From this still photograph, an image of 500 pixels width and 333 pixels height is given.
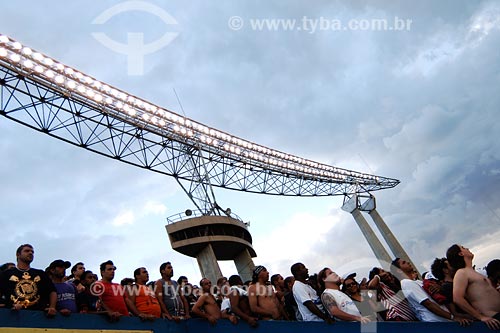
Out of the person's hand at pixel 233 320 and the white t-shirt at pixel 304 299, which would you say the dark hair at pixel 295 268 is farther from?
the person's hand at pixel 233 320

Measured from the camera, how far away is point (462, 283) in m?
4.27

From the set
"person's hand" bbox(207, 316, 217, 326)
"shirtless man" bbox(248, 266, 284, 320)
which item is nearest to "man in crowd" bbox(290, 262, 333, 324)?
"shirtless man" bbox(248, 266, 284, 320)

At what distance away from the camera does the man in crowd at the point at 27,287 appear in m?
4.34

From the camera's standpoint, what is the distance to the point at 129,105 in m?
20.4

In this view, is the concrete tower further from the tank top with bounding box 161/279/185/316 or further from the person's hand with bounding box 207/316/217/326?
the person's hand with bounding box 207/316/217/326

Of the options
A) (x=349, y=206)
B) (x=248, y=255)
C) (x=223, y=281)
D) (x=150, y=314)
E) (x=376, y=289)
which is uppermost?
(x=349, y=206)

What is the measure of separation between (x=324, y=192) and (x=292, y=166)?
713 centimetres

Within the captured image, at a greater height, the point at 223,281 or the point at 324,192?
the point at 324,192

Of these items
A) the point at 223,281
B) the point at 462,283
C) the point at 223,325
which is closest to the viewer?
the point at 462,283

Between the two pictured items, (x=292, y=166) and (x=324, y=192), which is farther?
(x=324, y=192)

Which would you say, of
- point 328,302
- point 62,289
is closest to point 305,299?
point 328,302

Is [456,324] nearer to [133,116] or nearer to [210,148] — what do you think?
[133,116]

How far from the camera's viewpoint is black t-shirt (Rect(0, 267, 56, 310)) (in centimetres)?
435

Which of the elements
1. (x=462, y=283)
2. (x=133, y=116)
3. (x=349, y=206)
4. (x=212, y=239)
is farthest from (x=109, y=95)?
(x=349, y=206)
